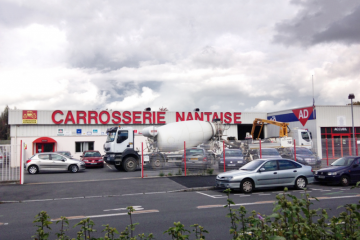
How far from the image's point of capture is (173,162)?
2027 cm

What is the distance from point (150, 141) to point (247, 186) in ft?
38.4

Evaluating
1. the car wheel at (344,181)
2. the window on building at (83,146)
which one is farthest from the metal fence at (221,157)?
the window on building at (83,146)

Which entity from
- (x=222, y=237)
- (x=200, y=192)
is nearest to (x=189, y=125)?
(x=200, y=192)

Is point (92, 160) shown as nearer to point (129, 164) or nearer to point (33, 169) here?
point (33, 169)

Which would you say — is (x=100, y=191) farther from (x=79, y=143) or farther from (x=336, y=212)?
(x=79, y=143)

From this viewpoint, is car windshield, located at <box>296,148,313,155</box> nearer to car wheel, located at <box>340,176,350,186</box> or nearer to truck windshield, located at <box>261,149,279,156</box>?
truck windshield, located at <box>261,149,279,156</box>

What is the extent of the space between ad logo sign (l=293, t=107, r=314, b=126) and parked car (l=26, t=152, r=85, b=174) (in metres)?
24.0

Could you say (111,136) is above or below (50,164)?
above

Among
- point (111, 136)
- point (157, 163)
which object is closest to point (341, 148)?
point (157, 163)

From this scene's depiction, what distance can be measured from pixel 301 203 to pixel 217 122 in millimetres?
23351

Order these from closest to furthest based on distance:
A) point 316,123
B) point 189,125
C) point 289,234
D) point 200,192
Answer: point 289,234, point 200,192, point 189,125, point 316,123

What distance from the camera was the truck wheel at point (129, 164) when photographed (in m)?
22.8

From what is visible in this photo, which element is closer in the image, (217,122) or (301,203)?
(301,203)

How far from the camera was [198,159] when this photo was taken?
788 inches
